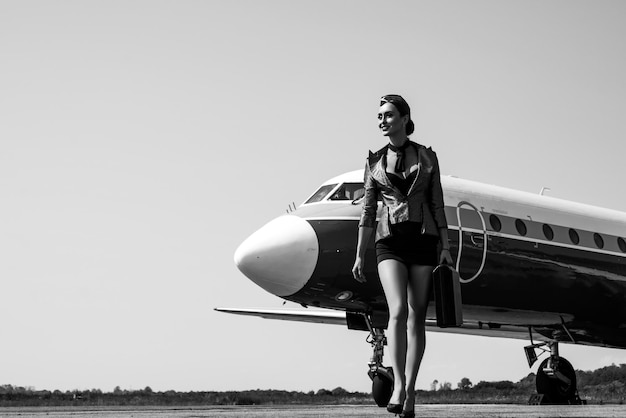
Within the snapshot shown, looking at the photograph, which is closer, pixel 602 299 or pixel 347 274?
pixel 347 274

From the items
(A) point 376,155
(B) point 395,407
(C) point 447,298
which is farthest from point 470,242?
(B) point 395,407

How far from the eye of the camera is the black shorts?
6598 mm

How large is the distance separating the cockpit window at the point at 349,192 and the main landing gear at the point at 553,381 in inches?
214

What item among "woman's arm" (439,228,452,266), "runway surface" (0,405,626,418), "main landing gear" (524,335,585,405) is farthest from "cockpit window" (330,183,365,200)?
"woman's arm" (439,228,452,266)

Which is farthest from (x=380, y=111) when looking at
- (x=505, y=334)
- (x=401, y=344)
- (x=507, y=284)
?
(x=505, y=334)

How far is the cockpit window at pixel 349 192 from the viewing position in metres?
15.2

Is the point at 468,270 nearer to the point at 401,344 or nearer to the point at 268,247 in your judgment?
the point at 268,247

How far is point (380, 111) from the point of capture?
6.90 meters

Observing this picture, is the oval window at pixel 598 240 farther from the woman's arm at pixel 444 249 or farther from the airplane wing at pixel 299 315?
the woman's arm at pixel 444 249

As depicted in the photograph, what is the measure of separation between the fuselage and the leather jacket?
722cm

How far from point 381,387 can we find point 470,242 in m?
3.08

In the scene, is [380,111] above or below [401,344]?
above

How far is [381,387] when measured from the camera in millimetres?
14641

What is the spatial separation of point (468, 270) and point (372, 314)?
1913mm
